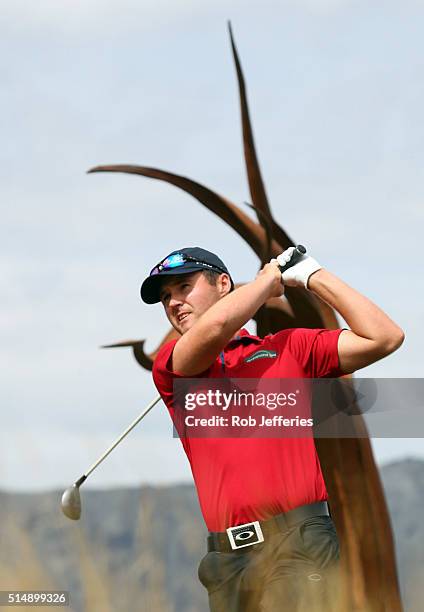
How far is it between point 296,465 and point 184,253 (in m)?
0.68

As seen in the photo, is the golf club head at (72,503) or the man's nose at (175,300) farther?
the golf club head at (72,503)

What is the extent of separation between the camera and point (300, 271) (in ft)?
9.60

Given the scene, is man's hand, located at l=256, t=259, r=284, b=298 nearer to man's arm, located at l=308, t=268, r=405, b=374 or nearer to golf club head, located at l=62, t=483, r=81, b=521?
man's arm, located at l=308, t=268, r=405, b=374

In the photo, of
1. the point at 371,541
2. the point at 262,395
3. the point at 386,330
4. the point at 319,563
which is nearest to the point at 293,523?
the point at 319,563

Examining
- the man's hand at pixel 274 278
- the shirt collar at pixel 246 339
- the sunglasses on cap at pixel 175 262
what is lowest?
the shirt collar at pixel 246 339

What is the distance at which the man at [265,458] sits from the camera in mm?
2748

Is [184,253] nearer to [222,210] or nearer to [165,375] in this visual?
[165,375]

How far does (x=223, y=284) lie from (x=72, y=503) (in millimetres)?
1104

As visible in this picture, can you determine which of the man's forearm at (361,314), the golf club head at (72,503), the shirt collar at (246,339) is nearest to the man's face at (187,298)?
the shirt collar at (246,339)

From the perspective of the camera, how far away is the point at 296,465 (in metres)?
2.82

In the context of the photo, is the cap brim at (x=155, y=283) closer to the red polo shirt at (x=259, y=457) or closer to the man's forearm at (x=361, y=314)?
the red polo shirt at (x=259, y=457)

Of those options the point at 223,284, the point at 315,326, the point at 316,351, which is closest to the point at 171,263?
the point at 223,284

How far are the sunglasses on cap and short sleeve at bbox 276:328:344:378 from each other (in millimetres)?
329

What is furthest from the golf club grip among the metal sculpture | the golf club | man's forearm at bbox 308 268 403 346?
the metal sculpture
